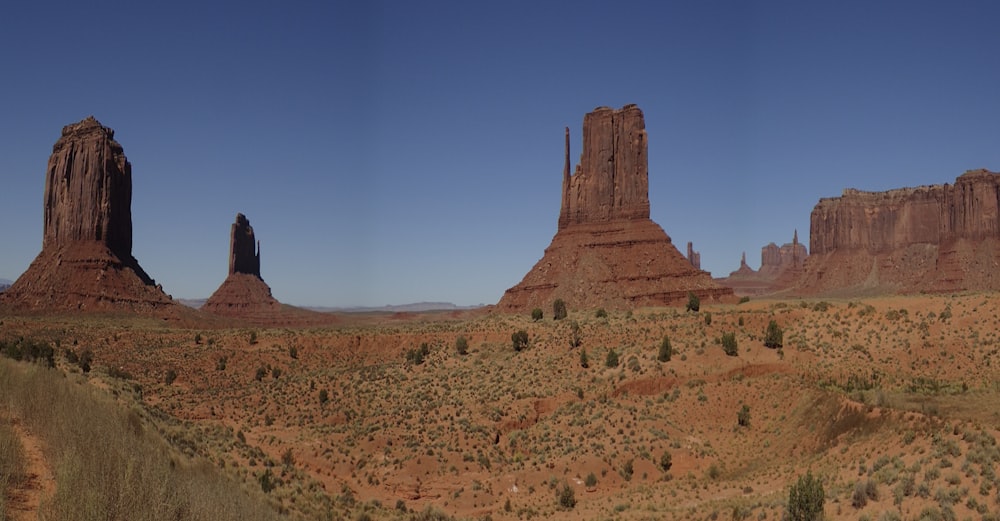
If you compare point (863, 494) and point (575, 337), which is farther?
point (575, 337)

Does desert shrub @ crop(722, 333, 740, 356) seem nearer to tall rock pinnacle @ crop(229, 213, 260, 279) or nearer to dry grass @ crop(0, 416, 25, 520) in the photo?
dry grass @ crop(0, 416, 25, 520)

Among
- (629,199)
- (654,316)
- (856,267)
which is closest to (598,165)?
(629,199)

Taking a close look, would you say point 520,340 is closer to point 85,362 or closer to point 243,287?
point 85,362

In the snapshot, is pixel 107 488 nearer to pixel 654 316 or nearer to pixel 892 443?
pixel 892 443

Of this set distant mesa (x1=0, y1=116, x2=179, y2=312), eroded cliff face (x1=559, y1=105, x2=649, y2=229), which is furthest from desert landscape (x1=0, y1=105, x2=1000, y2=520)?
eroded cliff face (x1=559, y1=105, x2=649, y2=229)

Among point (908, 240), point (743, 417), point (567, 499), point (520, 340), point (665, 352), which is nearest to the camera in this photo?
point (567, 499)

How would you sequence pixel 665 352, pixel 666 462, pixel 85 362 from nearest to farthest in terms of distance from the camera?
pixel 666 462, pixel 665 352, pixel 85 362

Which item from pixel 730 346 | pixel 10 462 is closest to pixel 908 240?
pixel 730 346
